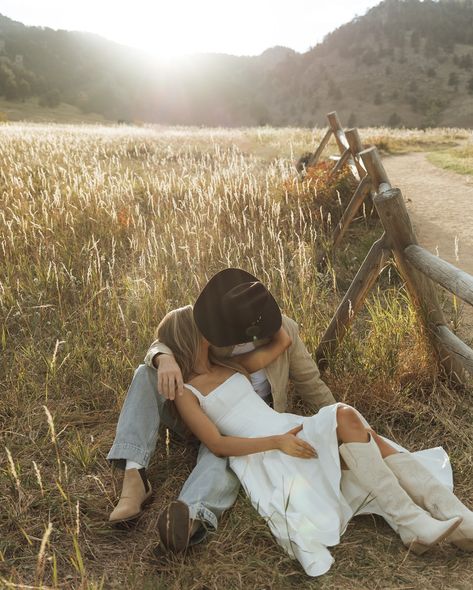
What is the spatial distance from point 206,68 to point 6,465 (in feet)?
311

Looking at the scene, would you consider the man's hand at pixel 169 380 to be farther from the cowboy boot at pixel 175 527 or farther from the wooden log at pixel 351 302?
the wooden log at pixel 351 302

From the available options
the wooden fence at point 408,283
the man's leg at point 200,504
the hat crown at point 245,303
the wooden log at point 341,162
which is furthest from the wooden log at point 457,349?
the wooden log at point 341,162

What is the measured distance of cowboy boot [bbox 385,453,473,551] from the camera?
7.07ft

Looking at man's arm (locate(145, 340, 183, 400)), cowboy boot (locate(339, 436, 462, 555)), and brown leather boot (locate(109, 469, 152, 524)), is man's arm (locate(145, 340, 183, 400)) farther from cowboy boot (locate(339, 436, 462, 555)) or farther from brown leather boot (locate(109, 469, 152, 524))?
cowboy boot (locate(339, 436, 462, 555))

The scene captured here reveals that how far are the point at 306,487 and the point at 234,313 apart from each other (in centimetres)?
83

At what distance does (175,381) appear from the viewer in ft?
8.47

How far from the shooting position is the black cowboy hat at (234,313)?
8.41 feet

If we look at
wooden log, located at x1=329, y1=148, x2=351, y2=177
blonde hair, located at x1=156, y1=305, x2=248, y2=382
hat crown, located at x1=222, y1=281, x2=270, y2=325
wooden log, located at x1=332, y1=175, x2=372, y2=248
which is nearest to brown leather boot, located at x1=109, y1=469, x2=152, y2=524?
blonde hair, located at x1=156, y1=305, x2=248, y2=382

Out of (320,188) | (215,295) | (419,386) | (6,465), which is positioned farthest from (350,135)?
(6,465)

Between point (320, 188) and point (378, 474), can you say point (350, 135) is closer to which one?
point (320, 188)

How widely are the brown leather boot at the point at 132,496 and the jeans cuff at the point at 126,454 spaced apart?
5 centimetres

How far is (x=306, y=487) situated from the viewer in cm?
228

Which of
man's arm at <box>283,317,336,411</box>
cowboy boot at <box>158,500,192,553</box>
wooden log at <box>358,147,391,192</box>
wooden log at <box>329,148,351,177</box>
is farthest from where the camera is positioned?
wooden log at <box>329,148,351,177</box>

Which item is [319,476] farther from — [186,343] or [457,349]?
[457,349]
